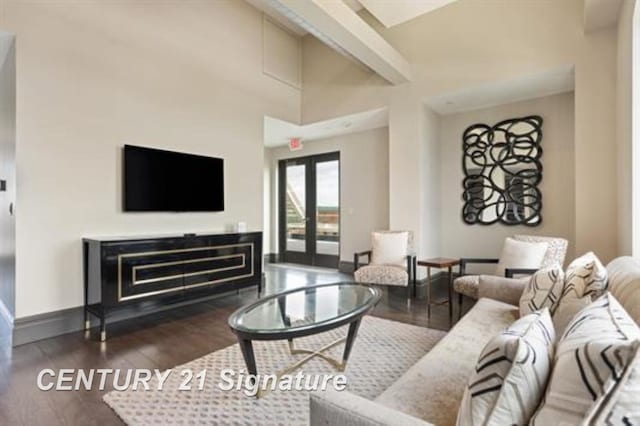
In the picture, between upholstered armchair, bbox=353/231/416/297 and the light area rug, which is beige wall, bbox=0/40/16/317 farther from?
upholstered armchair, bbox=353/231/416/297

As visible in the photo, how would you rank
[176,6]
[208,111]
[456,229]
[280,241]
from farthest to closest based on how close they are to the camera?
[280,241] → [456,229] → [208,111] → [176,6]

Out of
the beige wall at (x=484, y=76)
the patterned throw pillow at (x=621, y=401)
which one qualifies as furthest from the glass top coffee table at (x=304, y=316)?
the beige wall at (x=484, y=76)

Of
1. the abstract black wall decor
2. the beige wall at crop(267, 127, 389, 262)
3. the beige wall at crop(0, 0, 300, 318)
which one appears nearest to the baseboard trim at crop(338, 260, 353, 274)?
the beige wall at crop(267, 127, 389, 262)

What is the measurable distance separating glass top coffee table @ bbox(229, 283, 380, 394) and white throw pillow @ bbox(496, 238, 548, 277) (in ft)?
5.64

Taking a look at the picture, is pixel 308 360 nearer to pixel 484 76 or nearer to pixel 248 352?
pixel 248 352

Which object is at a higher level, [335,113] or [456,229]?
[335,113]

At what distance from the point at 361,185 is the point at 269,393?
4.46 m

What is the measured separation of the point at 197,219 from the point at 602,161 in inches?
176

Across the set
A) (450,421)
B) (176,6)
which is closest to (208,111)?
(176,6)

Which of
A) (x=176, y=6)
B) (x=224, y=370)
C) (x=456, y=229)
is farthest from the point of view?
(x=456, y=229)

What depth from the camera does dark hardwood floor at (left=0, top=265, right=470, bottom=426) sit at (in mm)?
1952

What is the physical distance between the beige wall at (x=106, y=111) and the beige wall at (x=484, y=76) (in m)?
1.51

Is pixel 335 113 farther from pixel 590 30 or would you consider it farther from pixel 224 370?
pixel 224 370

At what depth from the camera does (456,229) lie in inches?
201
